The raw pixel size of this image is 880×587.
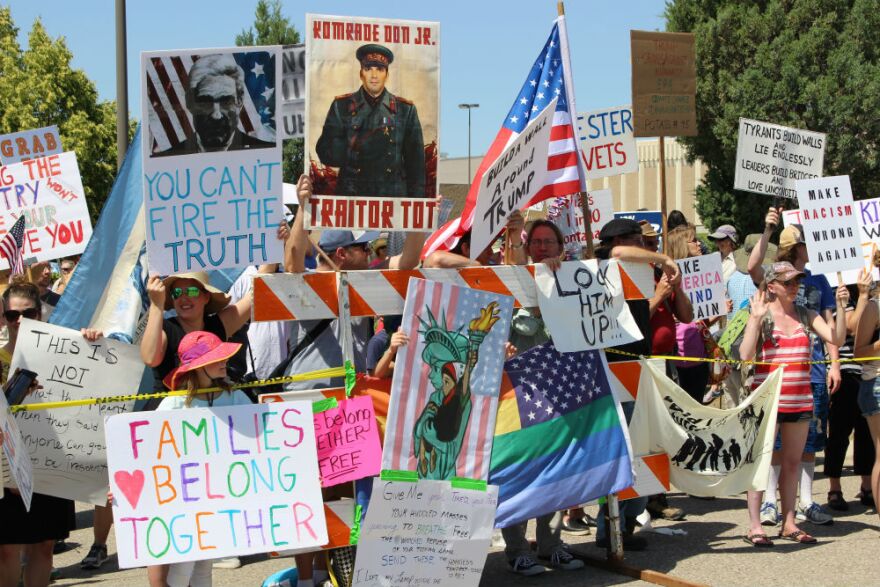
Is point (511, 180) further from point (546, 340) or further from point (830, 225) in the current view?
point (830, 225)

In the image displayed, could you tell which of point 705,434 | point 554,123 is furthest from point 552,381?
point 554,123

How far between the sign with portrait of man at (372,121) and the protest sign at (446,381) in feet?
1.61

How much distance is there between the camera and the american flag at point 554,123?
7.10 meters

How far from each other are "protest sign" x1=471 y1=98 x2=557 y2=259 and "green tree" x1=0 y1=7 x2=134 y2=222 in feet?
89.3

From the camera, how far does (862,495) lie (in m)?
9.41

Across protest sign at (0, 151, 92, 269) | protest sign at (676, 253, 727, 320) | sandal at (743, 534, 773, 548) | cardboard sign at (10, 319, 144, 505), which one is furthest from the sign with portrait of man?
protest sign at (676, 253, 727, 320)

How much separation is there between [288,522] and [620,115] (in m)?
7.82

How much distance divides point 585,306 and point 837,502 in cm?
352

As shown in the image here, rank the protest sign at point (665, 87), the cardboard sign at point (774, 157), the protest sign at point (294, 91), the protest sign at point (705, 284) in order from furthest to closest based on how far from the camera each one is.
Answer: the protest sign at point (705, 284), the cardboard sign at point (774, 157), the protest sign at point (665, 87), the protest sign at point (294, 91)

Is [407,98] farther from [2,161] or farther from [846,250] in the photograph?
[2,161]

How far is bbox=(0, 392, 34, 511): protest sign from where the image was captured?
5590 mm

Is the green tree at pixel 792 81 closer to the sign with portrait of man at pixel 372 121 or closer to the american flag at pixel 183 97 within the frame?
the sign with portrait of man at pixel 372 121

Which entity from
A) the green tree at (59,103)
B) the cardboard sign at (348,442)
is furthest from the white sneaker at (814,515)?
the green tree at (59,103)

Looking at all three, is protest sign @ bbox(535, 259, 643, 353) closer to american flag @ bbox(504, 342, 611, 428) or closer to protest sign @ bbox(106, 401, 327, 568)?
american flag @ bbox(504, 342, 611, 428)
